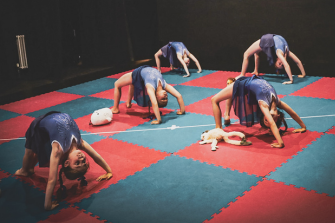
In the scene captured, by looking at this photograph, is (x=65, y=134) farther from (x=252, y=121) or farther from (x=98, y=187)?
(x=252, y=121)

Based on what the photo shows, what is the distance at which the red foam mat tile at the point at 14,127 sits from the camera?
24.5 ft

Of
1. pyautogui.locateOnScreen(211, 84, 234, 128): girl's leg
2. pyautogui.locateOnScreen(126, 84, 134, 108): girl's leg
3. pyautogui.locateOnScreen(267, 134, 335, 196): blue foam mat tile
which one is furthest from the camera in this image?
pyautogui.locateOnScreen(126, 84, 134, 108): girl's leg

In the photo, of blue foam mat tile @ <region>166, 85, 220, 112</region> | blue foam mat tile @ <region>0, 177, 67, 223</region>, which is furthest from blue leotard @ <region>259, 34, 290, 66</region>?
blue foam mat tile @ <region>0, 177, 67, 223</region>

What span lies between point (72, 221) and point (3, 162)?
2424 millimetres

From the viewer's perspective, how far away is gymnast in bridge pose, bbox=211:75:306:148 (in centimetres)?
589

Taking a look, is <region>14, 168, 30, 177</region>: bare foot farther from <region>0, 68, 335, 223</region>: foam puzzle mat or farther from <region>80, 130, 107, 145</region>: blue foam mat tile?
<region>80, 130, 107, 145</region>: blue foam mat tile

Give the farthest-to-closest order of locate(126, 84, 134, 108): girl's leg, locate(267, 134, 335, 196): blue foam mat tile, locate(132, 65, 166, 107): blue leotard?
locate(126, 84, 134, 108): girl's leg, locate(132, 65, 166, 107): blue leotard, locate(267, 134, 335, 196): blue foam mat tile

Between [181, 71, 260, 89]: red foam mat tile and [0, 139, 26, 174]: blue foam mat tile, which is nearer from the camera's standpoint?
[0, 139, 26, 174]: blue foam mat tile

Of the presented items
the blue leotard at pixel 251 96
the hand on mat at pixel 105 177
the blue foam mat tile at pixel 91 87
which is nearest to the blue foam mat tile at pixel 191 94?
the blue foam mat tile at pixel 91 87

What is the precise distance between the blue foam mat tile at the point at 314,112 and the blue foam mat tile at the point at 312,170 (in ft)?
2.87

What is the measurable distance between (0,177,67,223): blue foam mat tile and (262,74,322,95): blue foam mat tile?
252 inches

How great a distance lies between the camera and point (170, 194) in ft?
16.0

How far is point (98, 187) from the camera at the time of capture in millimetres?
5195

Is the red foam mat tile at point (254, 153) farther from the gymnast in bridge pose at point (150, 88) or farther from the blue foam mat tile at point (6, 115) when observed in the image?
the blue foam mat tile at point (6, 115)
